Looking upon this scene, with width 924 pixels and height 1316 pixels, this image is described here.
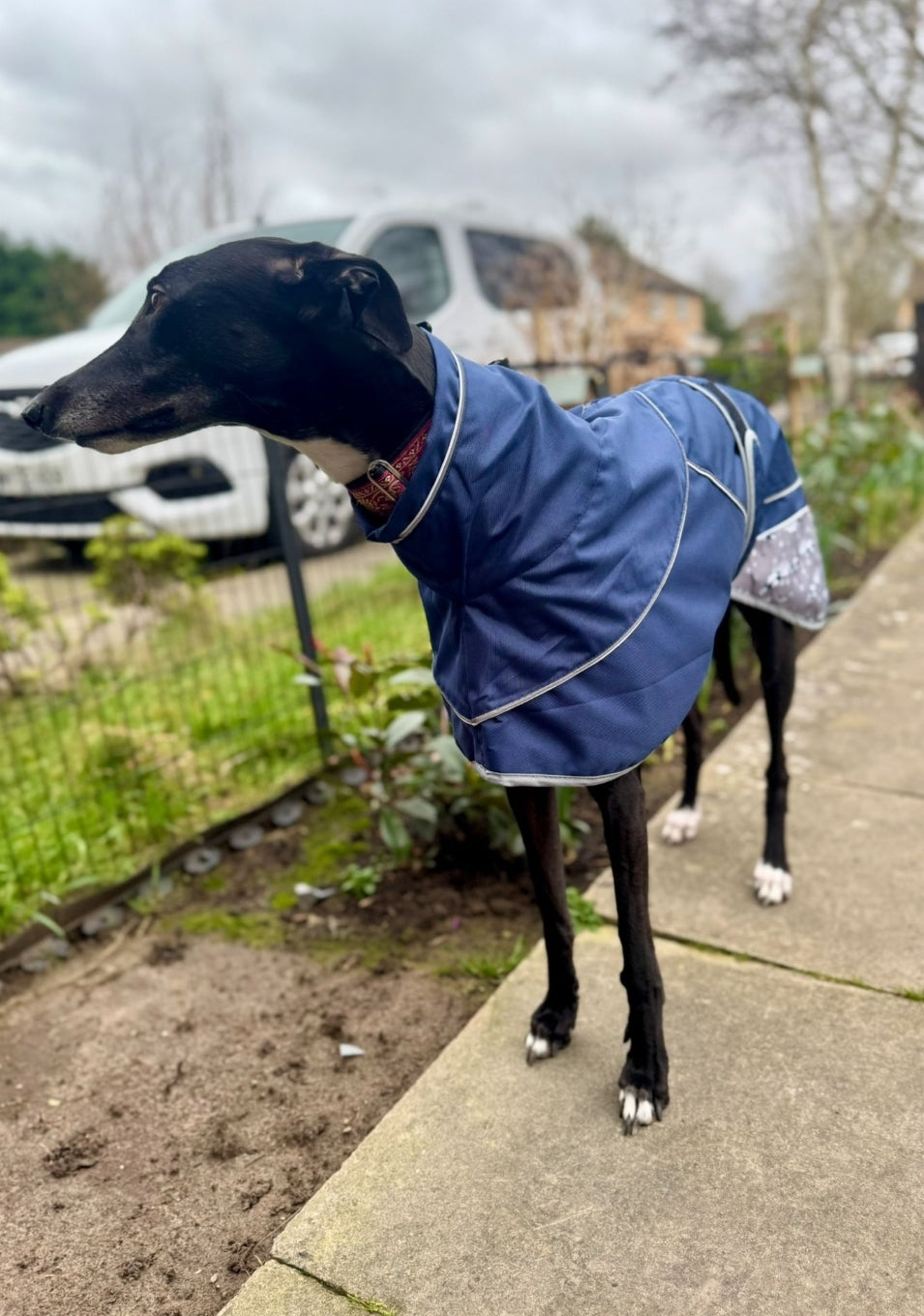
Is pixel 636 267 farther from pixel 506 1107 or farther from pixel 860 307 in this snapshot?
pixel 860 307

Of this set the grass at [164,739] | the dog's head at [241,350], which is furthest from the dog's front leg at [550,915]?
the grass at [164,739]

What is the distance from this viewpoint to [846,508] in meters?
6.08

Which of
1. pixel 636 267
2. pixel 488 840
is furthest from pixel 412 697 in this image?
pixel 636 267

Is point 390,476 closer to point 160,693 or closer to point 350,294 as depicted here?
point 350,294

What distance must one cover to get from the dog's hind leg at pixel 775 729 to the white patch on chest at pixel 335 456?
1.34 metres

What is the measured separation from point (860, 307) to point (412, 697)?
30.6m

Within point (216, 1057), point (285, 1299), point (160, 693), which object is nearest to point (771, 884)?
point (216, 1057)

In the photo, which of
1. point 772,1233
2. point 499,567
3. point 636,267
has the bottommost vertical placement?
point 772,1233

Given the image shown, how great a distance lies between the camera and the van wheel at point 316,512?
5.16 m

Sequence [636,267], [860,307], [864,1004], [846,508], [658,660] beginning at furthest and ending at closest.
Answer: [860,307], [636,267], [846,508], [864,1004], [658,660]

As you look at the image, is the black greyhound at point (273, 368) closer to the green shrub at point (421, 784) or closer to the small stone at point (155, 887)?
the green shrub at point (421, 784)

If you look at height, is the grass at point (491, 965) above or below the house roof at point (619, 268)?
below

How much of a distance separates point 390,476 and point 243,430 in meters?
3.74

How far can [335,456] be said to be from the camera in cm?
170
